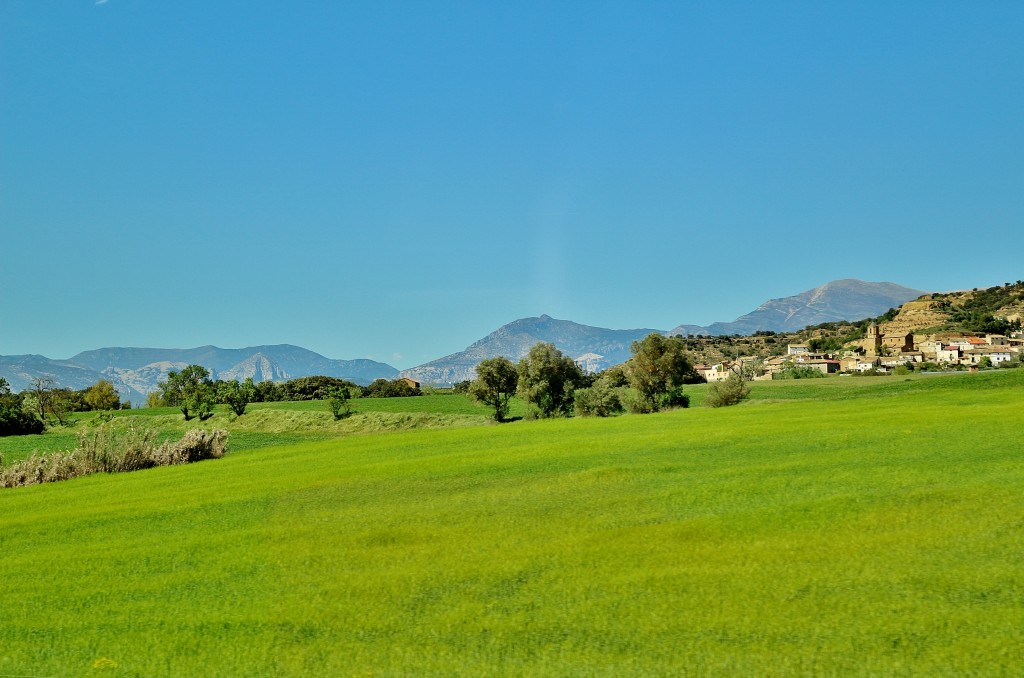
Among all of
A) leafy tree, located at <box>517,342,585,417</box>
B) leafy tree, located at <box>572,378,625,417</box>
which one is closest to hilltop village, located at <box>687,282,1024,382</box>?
leafy tree, located at <box>517,342,585,417</box>

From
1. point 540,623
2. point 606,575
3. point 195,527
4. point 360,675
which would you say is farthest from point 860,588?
point 195,527

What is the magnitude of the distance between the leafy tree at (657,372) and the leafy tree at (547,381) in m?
8.65

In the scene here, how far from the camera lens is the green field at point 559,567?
898cm

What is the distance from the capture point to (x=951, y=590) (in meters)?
9.85

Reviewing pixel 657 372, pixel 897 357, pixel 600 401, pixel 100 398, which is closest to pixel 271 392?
pixel 100 398

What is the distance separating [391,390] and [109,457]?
11259 cm

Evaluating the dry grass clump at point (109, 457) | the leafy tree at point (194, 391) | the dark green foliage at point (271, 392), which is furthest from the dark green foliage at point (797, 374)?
the dry grass clump at point (109, 457)

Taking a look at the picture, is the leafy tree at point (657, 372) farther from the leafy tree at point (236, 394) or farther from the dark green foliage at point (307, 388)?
the dark green foliage at point (307, 388)

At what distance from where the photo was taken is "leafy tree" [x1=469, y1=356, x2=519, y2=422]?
230 ft

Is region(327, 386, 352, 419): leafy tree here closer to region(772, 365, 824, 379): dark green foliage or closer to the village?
the village

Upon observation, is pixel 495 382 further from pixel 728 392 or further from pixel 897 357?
pixel 897 357

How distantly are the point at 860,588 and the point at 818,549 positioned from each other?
62.9 inches

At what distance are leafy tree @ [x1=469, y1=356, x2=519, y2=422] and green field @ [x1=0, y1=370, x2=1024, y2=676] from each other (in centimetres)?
4774

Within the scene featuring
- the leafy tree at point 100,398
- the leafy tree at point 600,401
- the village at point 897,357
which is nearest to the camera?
the leafy tree at point 600,401
